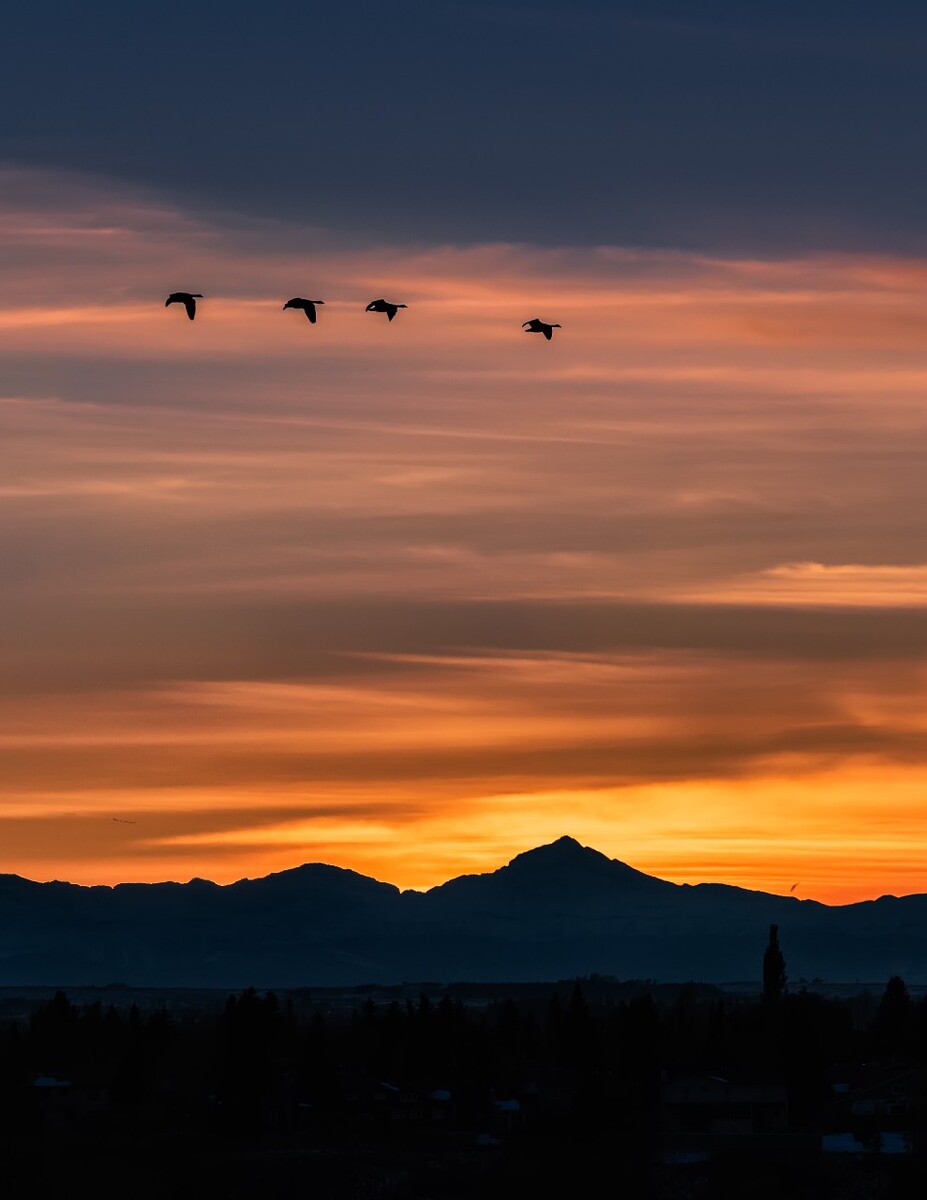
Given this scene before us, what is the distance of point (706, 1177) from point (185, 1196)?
42557 millimetres

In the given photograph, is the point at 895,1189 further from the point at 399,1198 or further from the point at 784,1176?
the point at 399,1198

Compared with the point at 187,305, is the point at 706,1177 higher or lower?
lower

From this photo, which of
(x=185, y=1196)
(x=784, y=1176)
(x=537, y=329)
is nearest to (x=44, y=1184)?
(x=185, y=1196)

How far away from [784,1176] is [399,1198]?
31.5m

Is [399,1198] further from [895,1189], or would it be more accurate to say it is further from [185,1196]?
[895,1189]

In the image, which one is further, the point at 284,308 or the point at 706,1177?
the point at 706,1177

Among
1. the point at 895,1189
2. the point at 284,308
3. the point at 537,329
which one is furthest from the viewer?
the point at 895,1189

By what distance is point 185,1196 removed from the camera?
194 meters

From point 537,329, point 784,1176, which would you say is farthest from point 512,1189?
point 537,329

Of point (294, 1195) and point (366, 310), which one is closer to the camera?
point (366, 310)

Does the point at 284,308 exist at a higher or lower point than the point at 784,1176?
higher

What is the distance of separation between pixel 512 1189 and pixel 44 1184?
38093 mm

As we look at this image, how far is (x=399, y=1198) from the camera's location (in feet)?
650

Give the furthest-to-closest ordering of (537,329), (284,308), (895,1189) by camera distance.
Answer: (895,1189)
(537,329)
(284,308)
